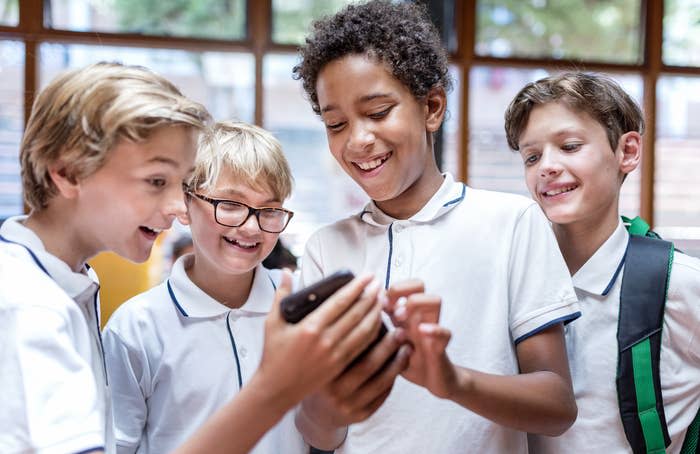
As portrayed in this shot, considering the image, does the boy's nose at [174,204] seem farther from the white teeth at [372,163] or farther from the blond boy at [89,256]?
the white teeth at [372,163]

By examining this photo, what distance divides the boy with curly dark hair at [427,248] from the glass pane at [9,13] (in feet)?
10.5

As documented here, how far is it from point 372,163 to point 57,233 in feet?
1.88

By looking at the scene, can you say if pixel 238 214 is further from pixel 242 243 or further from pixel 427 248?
pixel 427 248

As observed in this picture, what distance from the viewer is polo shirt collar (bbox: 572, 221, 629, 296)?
1.49 m

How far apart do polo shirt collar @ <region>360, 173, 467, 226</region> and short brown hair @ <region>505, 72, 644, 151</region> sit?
0.32 m

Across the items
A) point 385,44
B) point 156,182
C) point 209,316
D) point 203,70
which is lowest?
point 209,316

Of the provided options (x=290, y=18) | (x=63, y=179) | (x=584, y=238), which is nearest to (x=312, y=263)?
(x=63, y=179)

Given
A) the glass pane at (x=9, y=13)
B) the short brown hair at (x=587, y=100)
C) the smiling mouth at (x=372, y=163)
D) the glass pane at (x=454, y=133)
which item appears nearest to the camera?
the smiling mouth at (x=372, y=163)

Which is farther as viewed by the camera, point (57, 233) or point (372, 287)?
point (57, 233)

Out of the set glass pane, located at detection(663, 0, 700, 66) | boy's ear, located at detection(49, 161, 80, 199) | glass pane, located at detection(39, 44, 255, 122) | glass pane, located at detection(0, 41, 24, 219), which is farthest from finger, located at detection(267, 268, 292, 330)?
glass pane, located at detection(663, 0, 700, 66)

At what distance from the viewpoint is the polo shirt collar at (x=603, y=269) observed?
1.49 m

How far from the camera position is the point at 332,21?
4.64 ft

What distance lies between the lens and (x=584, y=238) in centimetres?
159

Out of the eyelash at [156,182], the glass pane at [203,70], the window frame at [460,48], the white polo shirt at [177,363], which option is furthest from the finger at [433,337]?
the window frame at [460,48]
